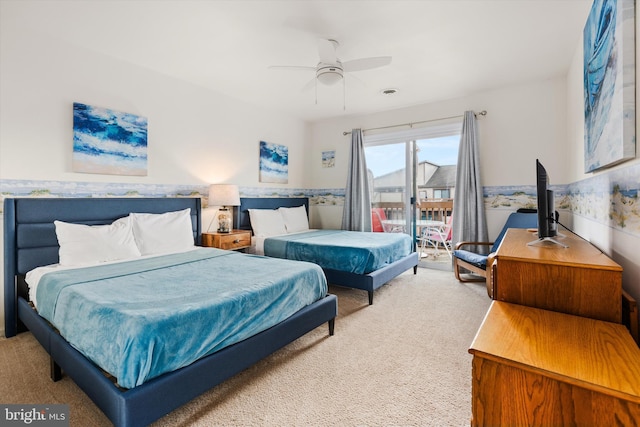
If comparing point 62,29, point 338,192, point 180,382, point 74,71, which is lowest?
point 180,382

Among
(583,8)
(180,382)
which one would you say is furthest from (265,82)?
(180,382)

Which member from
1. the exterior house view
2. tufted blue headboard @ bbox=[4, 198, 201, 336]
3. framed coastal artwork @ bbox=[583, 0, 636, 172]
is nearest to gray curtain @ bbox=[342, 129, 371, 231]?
the exterior house view

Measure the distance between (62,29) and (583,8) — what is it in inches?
170

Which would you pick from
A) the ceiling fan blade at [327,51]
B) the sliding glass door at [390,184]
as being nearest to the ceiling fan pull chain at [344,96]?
the sliding glass door at [390,184]

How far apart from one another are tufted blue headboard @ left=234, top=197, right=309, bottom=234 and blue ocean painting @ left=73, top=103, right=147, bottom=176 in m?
1.40

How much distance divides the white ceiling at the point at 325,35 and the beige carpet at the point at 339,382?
2632 mm

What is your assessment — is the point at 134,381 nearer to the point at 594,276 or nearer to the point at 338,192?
the point at 594,276

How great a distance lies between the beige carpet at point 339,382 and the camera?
1.63m

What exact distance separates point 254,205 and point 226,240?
1038mm

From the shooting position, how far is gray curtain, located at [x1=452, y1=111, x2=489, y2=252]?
4273 mm

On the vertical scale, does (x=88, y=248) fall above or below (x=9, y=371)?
above

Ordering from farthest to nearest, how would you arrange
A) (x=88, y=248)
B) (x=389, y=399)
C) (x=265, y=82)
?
(x=265, y=82) < (x=88, y=248) < (x=389, y=399)

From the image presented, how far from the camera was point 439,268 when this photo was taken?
4773mm

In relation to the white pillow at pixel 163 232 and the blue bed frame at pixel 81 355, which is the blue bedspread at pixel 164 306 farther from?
the white pillow at pixel 163 232
